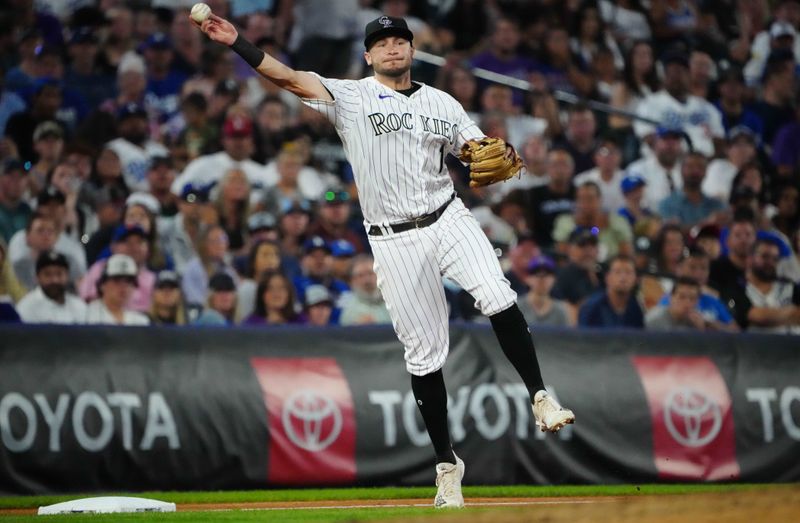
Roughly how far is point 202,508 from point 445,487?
4.78 feet

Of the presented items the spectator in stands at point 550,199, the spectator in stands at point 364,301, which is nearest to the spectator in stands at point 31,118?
the spectator in stands at point 364,301

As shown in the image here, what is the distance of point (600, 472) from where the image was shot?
928 centimetres

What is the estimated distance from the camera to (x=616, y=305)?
1066 cm

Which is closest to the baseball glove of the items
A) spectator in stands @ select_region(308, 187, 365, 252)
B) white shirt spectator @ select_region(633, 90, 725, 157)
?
spectator in stands @ select_region(308, 187, 365, 252)

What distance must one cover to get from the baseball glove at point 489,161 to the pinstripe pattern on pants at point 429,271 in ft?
0.82

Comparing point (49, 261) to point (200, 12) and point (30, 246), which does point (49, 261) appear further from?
point (200, 12)

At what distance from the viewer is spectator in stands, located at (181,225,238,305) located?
10.6 meters

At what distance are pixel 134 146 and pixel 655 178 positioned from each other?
5139 millimetres

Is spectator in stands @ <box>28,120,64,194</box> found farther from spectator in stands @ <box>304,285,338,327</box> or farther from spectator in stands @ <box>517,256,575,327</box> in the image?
spectator in stands @ <box>517,256,575,327</box>

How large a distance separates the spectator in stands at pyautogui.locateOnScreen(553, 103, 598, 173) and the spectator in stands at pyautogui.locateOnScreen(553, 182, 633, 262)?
0.97 metres

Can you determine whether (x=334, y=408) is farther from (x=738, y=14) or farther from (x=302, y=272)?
(x=738, y=14)

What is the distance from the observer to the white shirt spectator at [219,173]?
11534mm

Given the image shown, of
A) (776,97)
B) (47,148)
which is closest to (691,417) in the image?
(47,148)

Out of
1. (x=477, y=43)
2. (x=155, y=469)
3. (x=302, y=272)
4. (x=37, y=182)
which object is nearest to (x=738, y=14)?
(x=477, y=43)
